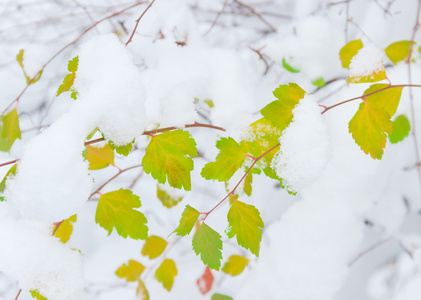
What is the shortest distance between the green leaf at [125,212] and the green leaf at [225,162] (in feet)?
0.43

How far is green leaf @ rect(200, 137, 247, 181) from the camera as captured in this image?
52 cm

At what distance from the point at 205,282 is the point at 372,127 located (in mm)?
767

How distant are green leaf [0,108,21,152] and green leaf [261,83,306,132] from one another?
A: 0.53 m

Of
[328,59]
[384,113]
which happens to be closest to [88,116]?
[384,113]

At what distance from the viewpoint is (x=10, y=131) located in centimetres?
68

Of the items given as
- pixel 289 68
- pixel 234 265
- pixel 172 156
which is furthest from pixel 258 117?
pixel 234 265

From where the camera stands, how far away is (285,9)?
1116mm

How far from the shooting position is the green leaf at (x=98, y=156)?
0.63 m

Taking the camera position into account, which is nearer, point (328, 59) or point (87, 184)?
point (87, 184)

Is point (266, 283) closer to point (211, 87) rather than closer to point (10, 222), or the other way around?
point (211, 87)

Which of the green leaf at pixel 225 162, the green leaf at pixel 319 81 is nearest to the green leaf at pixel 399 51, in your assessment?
the green leaf at pixel 319 81

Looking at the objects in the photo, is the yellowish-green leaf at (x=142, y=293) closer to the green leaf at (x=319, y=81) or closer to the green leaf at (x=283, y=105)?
the green leaf at (x=283, y=105)

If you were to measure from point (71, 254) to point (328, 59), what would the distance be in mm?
880

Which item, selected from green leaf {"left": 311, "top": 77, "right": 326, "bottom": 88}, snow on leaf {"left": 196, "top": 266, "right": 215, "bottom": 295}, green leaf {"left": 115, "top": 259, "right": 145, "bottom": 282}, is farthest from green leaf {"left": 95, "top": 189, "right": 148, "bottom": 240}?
green leaf {"left": 311, "top": 77, "right": 326, "bottom": 88}
